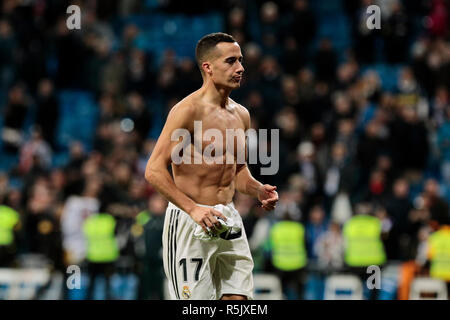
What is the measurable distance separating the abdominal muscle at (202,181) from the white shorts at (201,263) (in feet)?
0.60

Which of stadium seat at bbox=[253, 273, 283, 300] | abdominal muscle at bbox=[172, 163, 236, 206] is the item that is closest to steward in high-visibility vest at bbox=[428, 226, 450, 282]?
stadium seat at bbox=[253, 273, 283, 300]

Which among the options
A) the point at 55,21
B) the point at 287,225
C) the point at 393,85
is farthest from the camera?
the point at 55,21

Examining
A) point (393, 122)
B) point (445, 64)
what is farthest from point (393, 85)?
point (393, 122)

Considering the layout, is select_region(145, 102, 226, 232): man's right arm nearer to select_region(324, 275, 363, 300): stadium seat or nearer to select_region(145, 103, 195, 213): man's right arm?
select_region(145, 103, 195, 213): man's right arm

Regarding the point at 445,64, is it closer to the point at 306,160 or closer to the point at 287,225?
the point at 306,160

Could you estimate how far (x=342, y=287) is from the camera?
12688 millimetres

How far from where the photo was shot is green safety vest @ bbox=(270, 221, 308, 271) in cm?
1315

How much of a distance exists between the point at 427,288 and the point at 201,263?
6499 mm

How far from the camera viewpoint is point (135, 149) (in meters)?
15.5

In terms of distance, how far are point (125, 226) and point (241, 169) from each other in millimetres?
6789

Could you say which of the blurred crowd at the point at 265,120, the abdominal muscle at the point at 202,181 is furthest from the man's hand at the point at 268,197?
the blurred crowd at the point at 265,120

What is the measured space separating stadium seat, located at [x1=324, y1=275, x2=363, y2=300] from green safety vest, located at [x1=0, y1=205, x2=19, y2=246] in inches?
202

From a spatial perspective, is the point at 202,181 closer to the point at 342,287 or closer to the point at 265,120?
the point at 342,287

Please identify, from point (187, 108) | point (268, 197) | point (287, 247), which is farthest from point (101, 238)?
point (187, 108)
